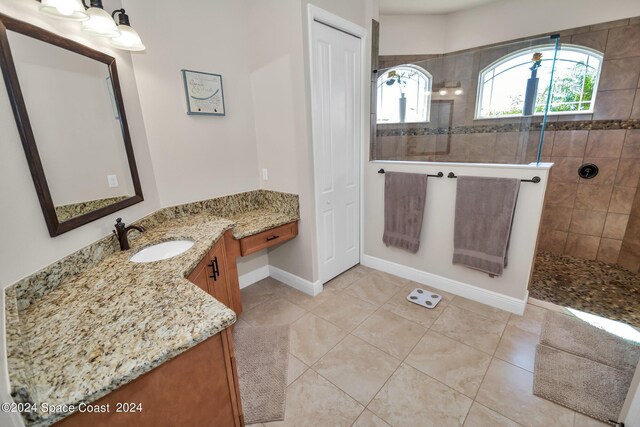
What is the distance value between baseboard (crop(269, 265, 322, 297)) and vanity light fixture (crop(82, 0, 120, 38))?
2223 millimetres

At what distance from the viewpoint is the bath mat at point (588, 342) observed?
1745 mm

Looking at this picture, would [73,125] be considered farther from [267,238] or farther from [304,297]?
[304,297]

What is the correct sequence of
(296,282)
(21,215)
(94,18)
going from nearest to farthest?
(21,215), (94,18), (296,282)

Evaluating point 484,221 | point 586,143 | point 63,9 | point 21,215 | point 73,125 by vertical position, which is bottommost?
point 484,221

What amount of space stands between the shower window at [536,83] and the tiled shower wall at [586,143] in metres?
0.08

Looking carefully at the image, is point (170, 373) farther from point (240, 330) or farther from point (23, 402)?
point (240, 330)

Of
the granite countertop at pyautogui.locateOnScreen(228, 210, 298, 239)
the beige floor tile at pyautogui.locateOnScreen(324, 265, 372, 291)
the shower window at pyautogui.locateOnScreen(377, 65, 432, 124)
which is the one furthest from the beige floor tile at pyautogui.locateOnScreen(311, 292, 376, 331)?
the shower window at pyautogui.locateOnScreen(377, 65, 432, 124)

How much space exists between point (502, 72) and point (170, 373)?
10.0ft

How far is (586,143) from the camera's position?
2.95 m

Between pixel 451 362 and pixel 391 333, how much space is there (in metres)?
0.43

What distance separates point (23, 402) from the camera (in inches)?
24.7

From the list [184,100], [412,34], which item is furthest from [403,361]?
[412,34]

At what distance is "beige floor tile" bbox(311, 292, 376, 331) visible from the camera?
2236 millimetres

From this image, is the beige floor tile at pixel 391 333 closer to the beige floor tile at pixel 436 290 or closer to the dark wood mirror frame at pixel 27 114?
the beige floor tile at pixel 436 290
